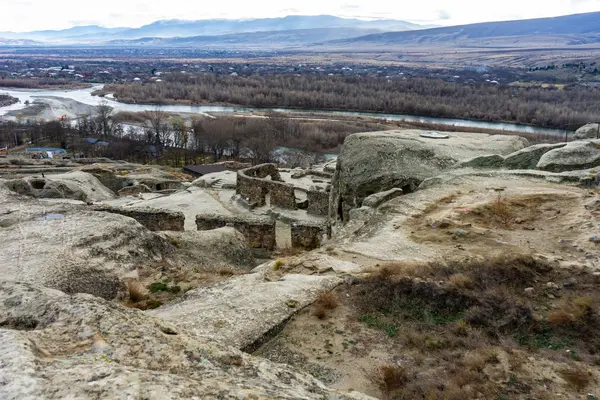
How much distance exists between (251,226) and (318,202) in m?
5.94

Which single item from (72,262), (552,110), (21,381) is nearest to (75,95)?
(552,110)

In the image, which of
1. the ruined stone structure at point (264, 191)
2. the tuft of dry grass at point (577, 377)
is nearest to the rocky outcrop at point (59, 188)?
the ruined stone structure at point (264, 191)

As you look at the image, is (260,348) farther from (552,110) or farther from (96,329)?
(552,110)

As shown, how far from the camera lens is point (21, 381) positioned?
9.34 feet

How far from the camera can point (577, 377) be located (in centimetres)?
437

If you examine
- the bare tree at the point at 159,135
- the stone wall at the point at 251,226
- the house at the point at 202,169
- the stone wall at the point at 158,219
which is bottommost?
the house at the point at 202,169

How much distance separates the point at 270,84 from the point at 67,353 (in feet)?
309

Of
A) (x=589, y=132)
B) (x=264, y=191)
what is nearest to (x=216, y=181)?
(x=264, y=191)

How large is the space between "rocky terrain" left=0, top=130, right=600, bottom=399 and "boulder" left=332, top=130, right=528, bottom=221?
0.20 ft

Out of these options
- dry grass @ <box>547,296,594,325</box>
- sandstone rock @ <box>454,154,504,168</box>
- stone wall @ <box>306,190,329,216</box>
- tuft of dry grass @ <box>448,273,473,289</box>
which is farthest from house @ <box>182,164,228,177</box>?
dry grass @ <box>547,296,594,325</box>

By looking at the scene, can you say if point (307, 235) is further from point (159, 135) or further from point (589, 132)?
Answer: point (159, 135)

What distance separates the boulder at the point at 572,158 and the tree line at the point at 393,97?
42418mm

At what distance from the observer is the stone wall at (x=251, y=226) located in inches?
530

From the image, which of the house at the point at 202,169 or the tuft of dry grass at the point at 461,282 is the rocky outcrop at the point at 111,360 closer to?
the tuft of dry grass at the point at 461,282
